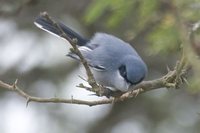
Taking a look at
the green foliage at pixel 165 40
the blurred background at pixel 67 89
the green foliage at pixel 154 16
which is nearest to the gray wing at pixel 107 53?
the green foliage at pixel 154 16

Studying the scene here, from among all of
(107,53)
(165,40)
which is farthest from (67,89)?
(165,40)

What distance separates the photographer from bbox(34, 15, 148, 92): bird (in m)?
2.48

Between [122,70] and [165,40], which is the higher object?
[165,40]

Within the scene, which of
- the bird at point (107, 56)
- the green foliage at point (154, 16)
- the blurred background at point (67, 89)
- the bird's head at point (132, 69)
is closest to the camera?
the green foliage at point (154, 16)

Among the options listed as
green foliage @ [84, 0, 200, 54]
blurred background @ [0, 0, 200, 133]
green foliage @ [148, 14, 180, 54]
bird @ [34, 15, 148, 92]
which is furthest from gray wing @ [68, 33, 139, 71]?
blurred background @ [0, 0, 200, 133]

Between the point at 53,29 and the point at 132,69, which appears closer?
the point at 132,69

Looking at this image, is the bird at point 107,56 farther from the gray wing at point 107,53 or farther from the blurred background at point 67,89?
the blurred background at point 67,89

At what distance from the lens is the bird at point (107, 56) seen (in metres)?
2.48

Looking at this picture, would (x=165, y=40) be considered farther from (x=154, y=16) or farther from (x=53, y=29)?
(x=53, y=29)

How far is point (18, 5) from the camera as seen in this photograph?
158 inches

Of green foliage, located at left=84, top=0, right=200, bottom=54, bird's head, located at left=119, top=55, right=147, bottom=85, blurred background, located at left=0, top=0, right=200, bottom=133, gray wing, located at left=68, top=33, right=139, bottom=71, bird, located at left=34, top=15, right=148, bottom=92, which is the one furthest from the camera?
blurred background, located at left=0, top=0, right=200, bottom=133

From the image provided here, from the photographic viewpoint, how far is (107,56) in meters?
2.63

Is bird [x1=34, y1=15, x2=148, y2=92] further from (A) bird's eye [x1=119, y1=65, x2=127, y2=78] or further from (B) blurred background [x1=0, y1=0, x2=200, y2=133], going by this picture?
(B) blurred background [x1=0, y1=0, x2=200, y2=133]

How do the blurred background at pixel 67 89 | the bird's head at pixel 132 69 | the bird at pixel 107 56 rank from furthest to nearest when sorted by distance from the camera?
the blurred background at pixel 67 89
the bird at pixel 107 56
the bird's head at pixel 132 69
